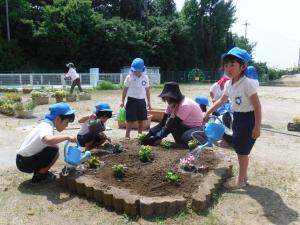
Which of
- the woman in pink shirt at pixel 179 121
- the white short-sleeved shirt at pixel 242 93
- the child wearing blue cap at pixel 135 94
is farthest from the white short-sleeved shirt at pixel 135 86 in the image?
the white short-sleeved shirt at pixel 242 93

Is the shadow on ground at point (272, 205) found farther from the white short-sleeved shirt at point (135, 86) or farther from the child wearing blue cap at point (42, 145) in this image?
the white short-sleeved shirt at point (135, 86)

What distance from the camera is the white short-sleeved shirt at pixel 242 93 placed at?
4301 millimetres

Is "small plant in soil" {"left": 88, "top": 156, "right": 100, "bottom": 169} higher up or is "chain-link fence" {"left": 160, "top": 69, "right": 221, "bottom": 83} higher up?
"small plant in soil" {"left": 88, "top": 156, "right": 100, "bottom": 169}

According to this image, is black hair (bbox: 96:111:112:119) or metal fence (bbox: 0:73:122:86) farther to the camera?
metal fence (bbox: 0:73:122:86)

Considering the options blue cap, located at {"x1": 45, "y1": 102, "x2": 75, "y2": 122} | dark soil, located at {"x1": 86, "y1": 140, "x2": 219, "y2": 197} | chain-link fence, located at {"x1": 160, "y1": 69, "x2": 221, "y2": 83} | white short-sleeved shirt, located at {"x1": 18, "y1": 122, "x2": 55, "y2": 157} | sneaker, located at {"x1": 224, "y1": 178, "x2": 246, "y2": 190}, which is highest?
blue cap, located at {"x1": 45, "y1": 102, "x2": 75, "y2": 122}

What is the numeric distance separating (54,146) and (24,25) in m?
32.1

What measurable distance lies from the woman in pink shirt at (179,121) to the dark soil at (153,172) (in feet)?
0.96

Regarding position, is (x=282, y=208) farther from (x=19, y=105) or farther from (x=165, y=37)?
(x=165, y=37)

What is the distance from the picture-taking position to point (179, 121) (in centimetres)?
590

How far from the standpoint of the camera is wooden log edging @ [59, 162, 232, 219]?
378 centimetres

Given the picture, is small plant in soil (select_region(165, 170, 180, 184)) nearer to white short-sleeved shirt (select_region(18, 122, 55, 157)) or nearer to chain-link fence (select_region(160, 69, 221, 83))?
white short-sleeved shirt (select_region(18, 122, 55, 157))

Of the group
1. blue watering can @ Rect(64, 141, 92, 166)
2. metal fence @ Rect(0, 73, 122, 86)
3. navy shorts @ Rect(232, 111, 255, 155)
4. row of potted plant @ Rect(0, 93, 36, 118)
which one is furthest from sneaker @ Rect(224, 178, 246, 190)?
metal fence @ Rect(0, 73, 122, 86)

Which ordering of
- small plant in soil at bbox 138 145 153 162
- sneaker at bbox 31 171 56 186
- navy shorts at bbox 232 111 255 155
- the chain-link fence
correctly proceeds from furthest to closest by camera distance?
1. the chain-link fence
2. small plant in soil at bbox 138 145 153 162
3. sneaker at bbox 31 171 56 186
4. navy shorts at bbox 232 111 255 155

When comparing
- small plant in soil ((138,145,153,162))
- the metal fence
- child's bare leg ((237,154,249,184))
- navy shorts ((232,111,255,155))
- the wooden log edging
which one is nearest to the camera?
the wooden log edging
